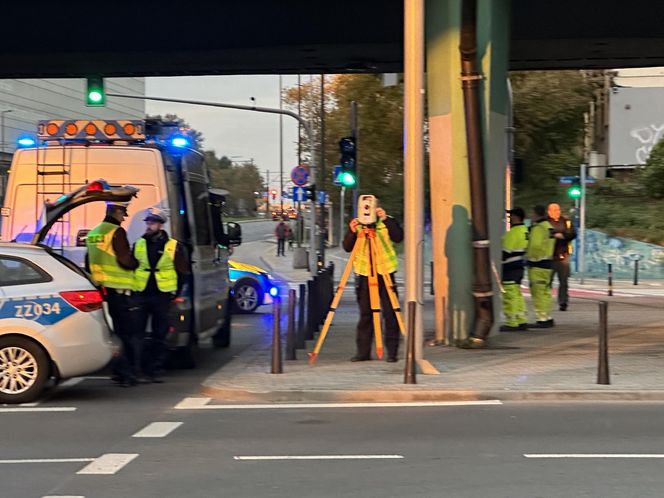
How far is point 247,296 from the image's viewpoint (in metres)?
19.8

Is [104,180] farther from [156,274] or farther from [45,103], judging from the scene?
[45,103]

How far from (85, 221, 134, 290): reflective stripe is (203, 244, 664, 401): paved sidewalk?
57.1 inches

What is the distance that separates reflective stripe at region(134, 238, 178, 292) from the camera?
10.7 meters

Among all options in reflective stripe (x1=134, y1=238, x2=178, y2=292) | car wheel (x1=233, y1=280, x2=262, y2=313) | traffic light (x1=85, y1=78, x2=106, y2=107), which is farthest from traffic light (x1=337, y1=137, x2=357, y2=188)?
reflective stripe (x1=134, y1=238, x2=178, y2=292)

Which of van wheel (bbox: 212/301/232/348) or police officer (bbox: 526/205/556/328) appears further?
police officer (bbox: 526/205/556/328)

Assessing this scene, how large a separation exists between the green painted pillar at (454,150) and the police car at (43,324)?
5.38 meters

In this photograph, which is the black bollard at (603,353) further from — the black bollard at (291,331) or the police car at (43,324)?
the police car at (43,324)

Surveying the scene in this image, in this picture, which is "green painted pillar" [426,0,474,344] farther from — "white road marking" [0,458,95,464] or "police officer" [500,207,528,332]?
"white road marking" [0,458,95,464]

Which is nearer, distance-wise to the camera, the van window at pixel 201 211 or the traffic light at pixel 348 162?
the van window at pixel 201 211

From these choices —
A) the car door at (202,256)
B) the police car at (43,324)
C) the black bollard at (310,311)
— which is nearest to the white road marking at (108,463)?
the police car at (43,324)

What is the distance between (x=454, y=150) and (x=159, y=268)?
4748 mm

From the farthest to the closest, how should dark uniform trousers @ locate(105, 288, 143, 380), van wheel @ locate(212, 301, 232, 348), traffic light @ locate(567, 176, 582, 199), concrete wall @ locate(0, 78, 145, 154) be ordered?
concrete wall @ locate(0, 78, 145, 154), traffic light @ locate(567, 176, 582, 199), van wheel @ locate(212, 301, 232, 348), dark uniform trousers @ locate(105, 288, 143, 380)

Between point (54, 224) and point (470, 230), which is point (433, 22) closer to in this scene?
point (470, 230)

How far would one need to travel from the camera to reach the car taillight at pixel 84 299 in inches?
382
